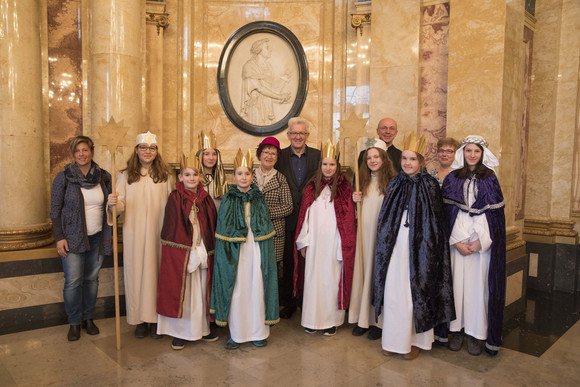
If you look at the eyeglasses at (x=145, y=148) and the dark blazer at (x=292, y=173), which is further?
the dark blazer at (x=292, y=173)

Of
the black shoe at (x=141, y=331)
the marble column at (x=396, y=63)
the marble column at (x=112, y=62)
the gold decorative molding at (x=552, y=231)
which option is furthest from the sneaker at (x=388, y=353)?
the gold decorative molding at (x=552, y=231)

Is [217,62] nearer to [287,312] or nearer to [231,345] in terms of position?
[287,312]

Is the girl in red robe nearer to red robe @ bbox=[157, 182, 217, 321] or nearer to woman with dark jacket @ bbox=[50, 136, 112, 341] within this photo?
red robe @ bbox=[157, 182, 217, 321]

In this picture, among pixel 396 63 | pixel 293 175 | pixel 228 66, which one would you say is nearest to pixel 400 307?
pixel 293 175

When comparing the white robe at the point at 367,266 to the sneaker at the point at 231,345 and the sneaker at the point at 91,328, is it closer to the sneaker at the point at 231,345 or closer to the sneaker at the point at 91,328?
the sneaker at the point at 231,345

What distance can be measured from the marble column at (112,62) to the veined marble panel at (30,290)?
4.90ft

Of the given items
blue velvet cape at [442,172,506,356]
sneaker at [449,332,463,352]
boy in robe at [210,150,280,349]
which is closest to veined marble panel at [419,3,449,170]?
blue velvet cape at [442,172,506,356]

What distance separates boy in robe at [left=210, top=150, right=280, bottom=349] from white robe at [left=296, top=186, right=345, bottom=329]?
0.43m

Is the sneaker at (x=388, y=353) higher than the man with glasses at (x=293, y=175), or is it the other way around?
the man with glasses at (x=293, y=175)

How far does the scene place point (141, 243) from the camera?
4.37 m

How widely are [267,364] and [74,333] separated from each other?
1985 mm

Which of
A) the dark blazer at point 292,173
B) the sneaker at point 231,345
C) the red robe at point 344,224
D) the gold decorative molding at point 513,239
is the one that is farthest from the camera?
the gold decorative molding at point 513,239

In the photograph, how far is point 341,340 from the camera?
4328mm

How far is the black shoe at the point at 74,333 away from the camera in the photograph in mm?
4270
